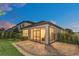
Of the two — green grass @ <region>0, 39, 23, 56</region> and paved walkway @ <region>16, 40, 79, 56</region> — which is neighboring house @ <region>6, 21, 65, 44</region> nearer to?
paved walkway @ <region>16, 40, 79, 56</region>

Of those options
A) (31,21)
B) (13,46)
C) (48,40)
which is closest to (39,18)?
(31,21)

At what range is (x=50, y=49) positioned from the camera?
8.79ft

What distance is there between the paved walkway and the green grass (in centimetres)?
9

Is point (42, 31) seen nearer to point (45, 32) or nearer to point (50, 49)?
point (45, 32)

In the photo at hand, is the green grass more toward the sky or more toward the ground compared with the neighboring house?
more toward the ground

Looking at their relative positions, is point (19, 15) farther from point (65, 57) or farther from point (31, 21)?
point (65, 57)

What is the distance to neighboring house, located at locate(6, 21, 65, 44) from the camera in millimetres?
2680

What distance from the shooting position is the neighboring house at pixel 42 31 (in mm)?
2680

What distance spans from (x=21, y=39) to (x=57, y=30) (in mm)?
428

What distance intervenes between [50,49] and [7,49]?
49 cm

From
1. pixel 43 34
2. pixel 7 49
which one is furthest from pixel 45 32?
pixel 7 49

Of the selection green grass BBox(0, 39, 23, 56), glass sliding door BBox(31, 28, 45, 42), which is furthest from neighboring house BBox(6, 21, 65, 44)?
green grass BBox(0, 39, 23, 56)

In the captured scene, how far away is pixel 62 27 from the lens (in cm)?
267

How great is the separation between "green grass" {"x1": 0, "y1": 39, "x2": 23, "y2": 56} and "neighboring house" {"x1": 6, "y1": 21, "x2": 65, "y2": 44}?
0.19 meters
